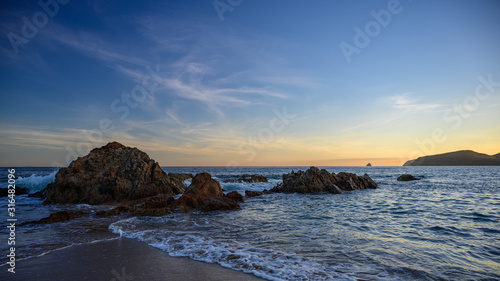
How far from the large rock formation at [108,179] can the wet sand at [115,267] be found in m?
11.9

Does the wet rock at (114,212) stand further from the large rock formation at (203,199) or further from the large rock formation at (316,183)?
the large rock formation at (316,183)

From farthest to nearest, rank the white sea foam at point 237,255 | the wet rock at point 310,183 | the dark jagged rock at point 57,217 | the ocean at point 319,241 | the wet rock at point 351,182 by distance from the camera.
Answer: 1. the wet rock at point 351,182
2. the wet rock at point 310,183
3. the dark jagged rock at point 57,217
4. the ocean at point 319,241
5. the white sea foam at point 237,255

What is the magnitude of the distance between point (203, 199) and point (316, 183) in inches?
621

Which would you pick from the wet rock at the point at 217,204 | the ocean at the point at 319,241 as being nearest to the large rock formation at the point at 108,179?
the ocean at the point at 319,241

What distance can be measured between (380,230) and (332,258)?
4407 mm

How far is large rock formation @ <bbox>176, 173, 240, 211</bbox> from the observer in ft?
51.5

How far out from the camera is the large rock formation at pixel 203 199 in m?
15.7

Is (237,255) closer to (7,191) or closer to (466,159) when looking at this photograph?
(7,191)

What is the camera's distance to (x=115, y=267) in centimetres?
567

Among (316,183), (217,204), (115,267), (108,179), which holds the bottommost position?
(217,204)

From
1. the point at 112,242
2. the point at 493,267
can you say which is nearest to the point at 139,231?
the point at 112,242

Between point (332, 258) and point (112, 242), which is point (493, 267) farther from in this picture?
point (112, 242)

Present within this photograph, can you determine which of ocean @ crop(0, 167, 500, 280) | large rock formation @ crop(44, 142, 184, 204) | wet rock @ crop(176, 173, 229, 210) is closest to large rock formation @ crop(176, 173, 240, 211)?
wet rock @ crop(176, 173, 229, 210)

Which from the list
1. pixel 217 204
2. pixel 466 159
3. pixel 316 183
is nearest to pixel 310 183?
pixel 316 183
